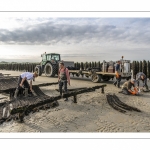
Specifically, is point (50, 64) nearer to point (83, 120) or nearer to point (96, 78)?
point (96, 78)

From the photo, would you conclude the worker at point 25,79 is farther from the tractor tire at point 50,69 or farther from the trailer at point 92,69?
the tractor tire at point 50,69

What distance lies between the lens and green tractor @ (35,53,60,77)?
51.3 feet

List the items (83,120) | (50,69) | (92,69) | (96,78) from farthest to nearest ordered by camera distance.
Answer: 1. (50,69)
2. (92,69)
3. (96,78)
4. (83,120)

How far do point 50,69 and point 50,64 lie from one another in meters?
0.80

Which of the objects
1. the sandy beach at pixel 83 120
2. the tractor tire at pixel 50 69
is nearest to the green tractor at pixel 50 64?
the tractor tire at pixel 50 69

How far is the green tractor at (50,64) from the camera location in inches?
615

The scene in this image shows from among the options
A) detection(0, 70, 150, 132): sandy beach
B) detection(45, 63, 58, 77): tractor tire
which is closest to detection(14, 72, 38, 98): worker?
detection(0, 70, 150, 132): sandy beach

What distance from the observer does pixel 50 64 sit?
15.7 metres

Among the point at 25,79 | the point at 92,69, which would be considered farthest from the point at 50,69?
the point at 25,79

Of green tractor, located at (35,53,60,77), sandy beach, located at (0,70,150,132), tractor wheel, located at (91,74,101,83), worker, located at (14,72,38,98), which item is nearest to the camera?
sandy beach, located at (0,70,150,132)

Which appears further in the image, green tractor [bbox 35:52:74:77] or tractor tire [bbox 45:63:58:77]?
green tractor [bbox 35:52:74:77]

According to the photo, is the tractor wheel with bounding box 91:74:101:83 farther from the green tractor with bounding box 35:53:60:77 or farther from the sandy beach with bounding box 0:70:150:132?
the sandy beach with bounding box 0:70:150:132
